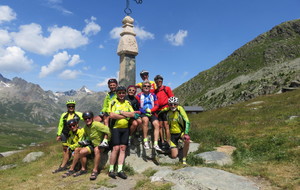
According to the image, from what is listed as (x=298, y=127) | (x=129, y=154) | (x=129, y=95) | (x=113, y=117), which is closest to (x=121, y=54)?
(x=129, y=95)

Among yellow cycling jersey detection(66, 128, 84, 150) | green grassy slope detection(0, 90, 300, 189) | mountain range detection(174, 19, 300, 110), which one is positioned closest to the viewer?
green grassy slope detection(0, 90, 300, 189)

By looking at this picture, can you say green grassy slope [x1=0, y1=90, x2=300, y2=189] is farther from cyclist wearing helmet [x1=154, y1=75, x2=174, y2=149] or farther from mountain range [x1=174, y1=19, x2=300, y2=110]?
mountain range [x1=174, y1=19, x2=300, y2=110]

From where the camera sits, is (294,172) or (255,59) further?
(255,59)

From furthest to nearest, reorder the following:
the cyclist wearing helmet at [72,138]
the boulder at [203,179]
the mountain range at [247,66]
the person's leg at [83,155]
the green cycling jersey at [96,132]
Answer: the mountain range at [247,66]
the cyclist wearing helmet at [72,138]
the person's leg at [83,155]
the green cycling jersey at [96,132]
the boulder at [203,179]

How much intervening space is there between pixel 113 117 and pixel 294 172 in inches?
266

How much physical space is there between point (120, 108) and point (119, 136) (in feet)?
3.54

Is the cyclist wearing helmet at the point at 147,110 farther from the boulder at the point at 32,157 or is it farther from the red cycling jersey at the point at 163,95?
the boulder at the point at 32,157

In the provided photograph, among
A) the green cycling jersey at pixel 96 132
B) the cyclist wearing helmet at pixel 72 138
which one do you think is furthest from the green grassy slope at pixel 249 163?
the green cycling jersey at pixel 96 132

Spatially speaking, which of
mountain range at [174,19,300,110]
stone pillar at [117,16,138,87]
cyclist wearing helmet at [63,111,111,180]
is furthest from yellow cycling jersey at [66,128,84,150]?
mountain range at [174,19,300,110]

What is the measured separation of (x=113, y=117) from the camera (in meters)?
8.50

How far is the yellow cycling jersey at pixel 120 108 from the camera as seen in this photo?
8.59 meters

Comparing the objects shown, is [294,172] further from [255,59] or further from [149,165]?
[255,59]

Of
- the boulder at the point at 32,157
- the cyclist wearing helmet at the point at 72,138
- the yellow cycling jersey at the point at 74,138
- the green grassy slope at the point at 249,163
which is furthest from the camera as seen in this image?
the boulder at the point at 32,157

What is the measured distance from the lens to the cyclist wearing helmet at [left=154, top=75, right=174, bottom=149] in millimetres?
9461
